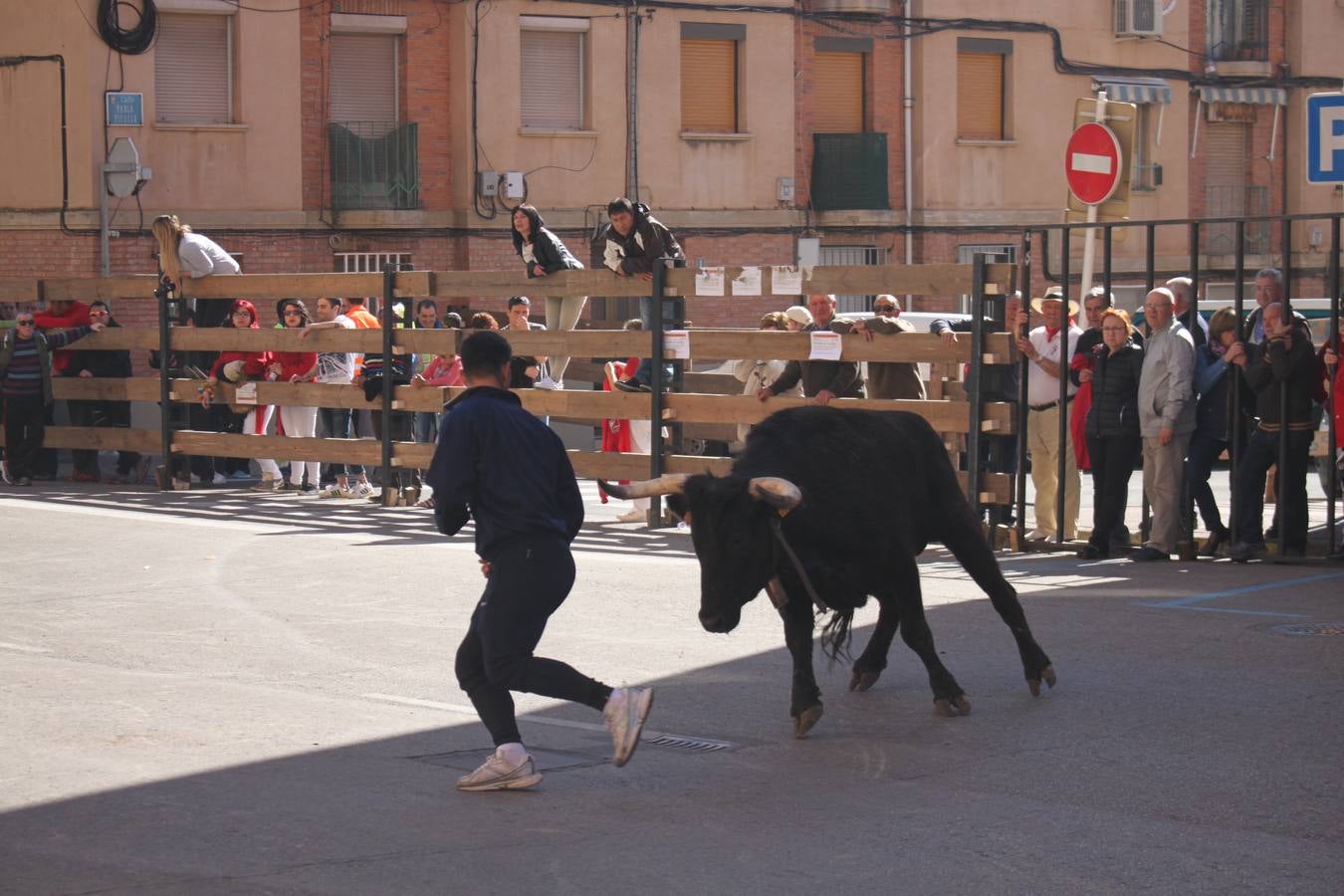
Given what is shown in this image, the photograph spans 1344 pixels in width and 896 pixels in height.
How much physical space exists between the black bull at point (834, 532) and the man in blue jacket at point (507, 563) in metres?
0.66

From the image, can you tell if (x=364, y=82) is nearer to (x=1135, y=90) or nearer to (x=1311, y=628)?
(x=1135, y=90)

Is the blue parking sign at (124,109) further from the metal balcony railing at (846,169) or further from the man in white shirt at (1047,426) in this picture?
the man in white shirt at (1047,426)

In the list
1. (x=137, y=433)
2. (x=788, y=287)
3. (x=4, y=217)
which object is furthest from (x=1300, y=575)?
(x=4, y=217)

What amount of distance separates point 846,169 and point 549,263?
18.8 metres

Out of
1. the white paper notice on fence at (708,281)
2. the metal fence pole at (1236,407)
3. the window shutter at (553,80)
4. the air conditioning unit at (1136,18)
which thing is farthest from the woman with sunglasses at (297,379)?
the air conditioning unit at (1136,18)

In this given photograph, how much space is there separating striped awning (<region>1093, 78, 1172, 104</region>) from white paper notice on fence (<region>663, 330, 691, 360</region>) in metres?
22.9

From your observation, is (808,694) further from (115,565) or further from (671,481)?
(115,565)

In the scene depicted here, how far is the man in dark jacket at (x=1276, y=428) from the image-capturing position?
1352 centimetres

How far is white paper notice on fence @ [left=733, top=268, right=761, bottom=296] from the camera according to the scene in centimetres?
1573

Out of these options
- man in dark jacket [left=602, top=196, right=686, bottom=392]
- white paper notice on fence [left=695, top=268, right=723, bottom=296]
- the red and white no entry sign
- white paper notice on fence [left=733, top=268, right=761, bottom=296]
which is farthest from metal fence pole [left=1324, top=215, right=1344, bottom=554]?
man in dark jacket [left=602, top=196, right=686, bottom=392]

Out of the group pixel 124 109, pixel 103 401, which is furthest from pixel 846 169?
pixel 103 401

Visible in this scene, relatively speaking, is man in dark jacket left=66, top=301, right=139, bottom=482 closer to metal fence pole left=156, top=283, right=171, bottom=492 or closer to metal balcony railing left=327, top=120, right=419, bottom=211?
metal fence pole left=156, top=283, right=171, bottom=492

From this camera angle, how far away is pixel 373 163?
32469 millimetres

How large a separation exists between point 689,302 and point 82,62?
10.4 meters
